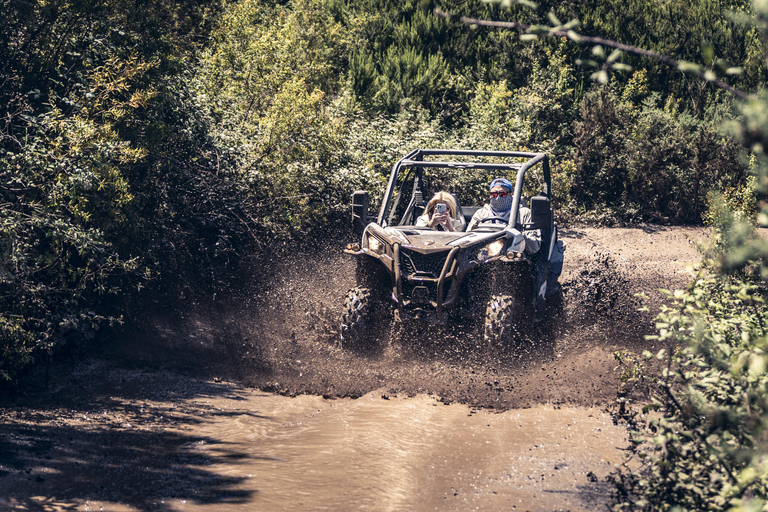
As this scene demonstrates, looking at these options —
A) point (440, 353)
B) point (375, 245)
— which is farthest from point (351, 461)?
point (375, 245)

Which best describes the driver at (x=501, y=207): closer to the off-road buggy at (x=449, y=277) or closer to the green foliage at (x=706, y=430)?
the off-road buggy at (x=449, y=277)

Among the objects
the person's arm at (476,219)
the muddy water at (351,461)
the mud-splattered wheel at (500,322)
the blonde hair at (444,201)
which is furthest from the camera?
the blonde hair at (444,201)

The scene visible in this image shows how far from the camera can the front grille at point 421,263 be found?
738 cm

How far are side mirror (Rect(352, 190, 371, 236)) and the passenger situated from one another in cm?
71

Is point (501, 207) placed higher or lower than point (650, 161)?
lower

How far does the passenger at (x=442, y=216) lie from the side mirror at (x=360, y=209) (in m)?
0.71

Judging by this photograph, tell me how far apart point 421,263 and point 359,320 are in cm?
84

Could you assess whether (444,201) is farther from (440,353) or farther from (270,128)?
(270,128)

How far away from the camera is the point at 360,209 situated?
26.2 feet

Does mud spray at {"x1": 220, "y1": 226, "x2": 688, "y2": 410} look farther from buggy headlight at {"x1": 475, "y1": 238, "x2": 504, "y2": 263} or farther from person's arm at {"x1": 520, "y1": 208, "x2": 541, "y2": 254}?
person's arm at {"x1": 520, "y1": 208, "x2": 541, "y2": 254}

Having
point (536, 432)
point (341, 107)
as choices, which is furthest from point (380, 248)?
point (341, 107)

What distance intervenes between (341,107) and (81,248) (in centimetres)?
838

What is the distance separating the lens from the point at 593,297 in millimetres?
9320

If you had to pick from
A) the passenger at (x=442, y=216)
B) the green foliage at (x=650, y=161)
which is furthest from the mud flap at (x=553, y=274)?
the green foliage at (x=650, y=161)
